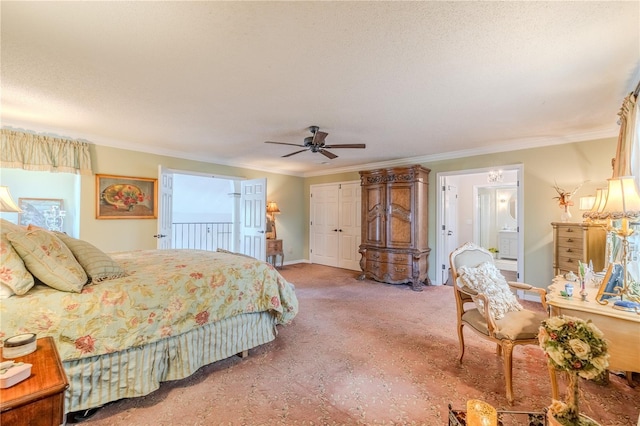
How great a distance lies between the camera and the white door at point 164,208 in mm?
4336

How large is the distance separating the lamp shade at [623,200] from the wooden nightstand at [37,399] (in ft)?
9.51

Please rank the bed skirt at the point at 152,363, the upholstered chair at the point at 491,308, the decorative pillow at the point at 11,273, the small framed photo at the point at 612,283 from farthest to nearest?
the upholstered chair at the point at 491,308 < the small framed photo at the point at 612,283 < the bed skirt at the point at 152,363 < the decorative pillow at the point at 11,273

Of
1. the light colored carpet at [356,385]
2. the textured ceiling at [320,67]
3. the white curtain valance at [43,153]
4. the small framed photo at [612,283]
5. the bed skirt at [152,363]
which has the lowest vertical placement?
the light colored carpet at [356,385]

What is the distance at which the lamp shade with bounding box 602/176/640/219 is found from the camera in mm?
1666

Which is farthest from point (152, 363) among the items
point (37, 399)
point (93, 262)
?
point (37, 399)

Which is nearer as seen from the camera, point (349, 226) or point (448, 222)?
point (448, 222)

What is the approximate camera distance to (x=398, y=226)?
4828 mm

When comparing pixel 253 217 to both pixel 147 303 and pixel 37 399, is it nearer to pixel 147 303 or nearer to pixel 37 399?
pixel 147 303

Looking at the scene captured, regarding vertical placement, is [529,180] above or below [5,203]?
above

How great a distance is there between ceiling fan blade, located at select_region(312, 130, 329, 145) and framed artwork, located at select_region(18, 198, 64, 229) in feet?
13.0

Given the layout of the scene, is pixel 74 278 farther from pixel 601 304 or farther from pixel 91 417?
pixel 601 304

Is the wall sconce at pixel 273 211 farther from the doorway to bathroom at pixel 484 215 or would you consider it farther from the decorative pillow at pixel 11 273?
the decorative pillow at pixel 11 273

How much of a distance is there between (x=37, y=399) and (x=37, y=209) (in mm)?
4393

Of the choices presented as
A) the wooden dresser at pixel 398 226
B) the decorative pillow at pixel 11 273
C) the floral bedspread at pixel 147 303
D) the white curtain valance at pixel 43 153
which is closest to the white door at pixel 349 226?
the wooden dresser at pixel 398 226
